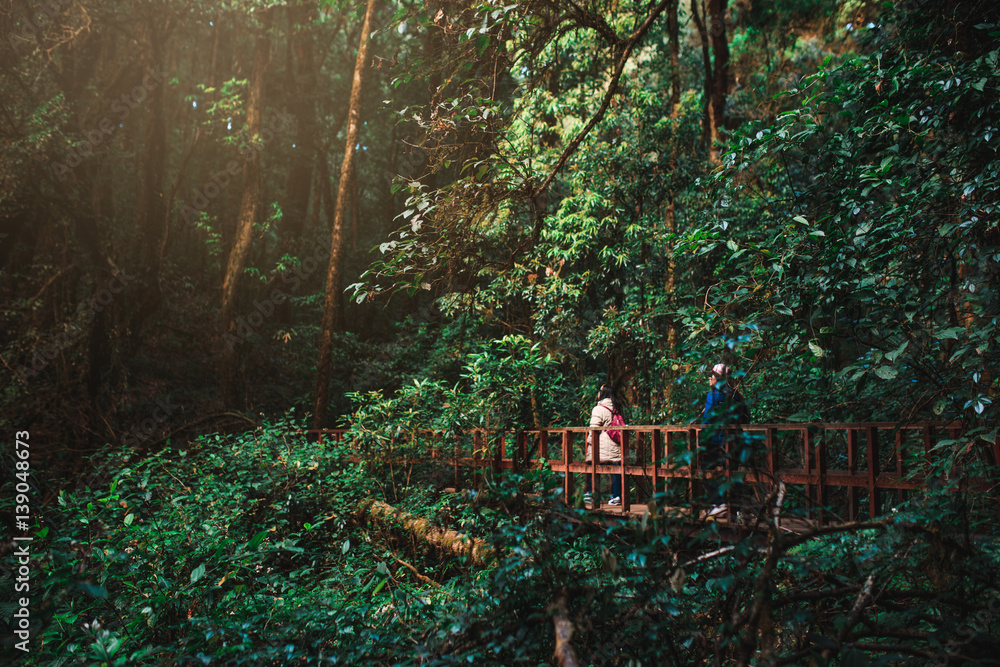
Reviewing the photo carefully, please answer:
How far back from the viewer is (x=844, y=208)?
3.82m

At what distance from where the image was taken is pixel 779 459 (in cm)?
538

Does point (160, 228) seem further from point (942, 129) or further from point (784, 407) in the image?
point (942, 129)

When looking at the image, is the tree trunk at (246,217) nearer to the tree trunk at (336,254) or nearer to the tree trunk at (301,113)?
the tree trunk at (336,254)

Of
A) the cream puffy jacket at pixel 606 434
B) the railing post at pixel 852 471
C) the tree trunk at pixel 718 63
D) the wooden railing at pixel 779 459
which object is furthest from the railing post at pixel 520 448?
the tree trunk at pixel 718 63

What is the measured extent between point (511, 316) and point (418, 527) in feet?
19.7

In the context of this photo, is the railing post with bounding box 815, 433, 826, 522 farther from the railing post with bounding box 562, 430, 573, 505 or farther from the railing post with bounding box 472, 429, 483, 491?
the railing post with bounding box 472, 429, 483, 491

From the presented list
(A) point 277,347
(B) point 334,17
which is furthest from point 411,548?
(B) point 334,17

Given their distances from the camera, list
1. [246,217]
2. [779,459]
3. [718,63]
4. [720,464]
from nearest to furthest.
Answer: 1. [720,464]
2. [779,459]
3. [718,63]
4. [246,217]

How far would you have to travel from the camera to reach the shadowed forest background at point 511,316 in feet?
8.11

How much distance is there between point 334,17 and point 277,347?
13340mm

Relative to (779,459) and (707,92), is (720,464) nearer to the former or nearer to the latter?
(779,459)

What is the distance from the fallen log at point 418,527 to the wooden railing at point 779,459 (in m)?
1.01

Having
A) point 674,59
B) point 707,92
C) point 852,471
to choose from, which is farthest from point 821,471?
point 674,59

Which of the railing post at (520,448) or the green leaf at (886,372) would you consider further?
the railing post at (520,448)
